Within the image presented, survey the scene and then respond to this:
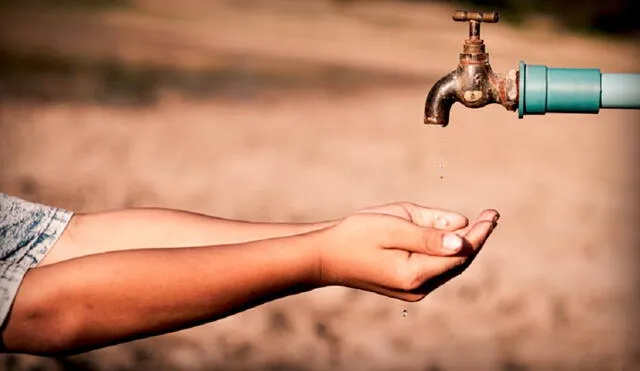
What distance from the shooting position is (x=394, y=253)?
5.69 feet

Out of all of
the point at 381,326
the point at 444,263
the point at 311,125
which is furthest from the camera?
the point at 311,125

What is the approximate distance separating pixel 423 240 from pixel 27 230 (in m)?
0.73

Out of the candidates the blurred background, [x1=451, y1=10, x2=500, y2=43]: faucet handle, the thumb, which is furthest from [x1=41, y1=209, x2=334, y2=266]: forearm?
the blurred background

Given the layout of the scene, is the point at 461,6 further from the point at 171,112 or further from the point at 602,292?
the point at 602,292

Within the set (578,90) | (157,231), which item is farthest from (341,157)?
(578,90)

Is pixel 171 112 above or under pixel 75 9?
under

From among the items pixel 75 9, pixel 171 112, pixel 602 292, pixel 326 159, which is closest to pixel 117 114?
pixel 171 112

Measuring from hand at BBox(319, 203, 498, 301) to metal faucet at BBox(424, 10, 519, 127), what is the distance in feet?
0.76

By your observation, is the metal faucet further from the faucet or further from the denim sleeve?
the denim sleeve

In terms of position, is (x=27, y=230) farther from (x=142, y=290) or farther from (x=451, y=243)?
(x=451, y=243)

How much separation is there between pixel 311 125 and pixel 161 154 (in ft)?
3.68

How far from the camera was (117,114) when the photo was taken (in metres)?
6.49

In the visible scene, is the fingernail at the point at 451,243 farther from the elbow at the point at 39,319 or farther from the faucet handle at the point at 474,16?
the elbow at the point at 39,319

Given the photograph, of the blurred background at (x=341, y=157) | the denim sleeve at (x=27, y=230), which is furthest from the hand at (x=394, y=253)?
the blurred background at (x=341, y=157)
